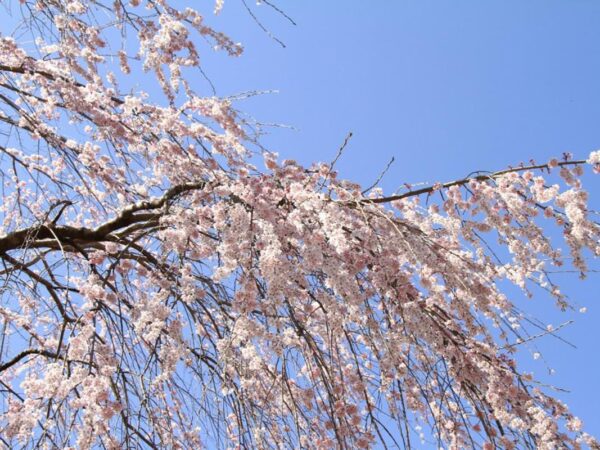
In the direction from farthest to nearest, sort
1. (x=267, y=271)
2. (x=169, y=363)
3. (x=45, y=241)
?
(x=45, y=241) → (x=169, y=363) → (x=267, y=271)

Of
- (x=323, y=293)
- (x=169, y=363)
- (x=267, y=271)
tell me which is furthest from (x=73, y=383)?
(x=323, y=293)

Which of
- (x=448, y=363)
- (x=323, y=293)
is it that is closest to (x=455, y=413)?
(x=448, y=363)

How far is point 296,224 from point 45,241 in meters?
1.91

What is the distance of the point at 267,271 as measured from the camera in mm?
2262

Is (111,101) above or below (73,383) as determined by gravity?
above

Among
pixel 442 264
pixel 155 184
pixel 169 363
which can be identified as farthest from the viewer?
pixel 155 184

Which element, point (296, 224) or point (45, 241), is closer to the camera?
point (296, 224)

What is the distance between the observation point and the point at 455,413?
Result: 290 cm

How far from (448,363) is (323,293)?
68cm

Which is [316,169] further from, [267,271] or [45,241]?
[45,241]

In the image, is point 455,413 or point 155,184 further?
point 155,184

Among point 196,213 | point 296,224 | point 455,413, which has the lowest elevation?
point 455,413

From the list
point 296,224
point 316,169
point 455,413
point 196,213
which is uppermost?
point 316,169

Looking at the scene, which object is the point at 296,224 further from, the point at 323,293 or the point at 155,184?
the point at 155,184
